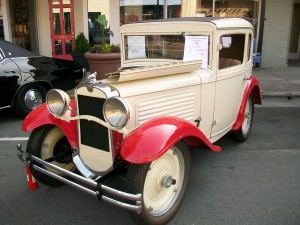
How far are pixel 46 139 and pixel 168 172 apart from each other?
1.21m

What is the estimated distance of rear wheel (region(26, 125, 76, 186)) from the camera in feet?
10.2

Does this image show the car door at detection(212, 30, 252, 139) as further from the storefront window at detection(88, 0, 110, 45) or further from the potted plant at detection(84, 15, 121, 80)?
the storefront window at detection(88, 0, 110, 45)

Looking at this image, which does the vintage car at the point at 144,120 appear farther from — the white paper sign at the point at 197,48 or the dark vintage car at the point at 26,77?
the dark vintage car at the point at 26,77

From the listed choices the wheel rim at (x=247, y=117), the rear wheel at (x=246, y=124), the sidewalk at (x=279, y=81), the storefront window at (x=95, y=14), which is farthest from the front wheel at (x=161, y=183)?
the storefront window at (x=95, y=14)

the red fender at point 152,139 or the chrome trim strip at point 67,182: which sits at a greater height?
the red fender at point 152,139

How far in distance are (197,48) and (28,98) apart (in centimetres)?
339

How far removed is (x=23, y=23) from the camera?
11.4 m

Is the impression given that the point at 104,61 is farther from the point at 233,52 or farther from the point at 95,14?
the point at 233,52

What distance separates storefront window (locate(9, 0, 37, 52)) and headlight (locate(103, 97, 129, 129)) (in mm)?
9970

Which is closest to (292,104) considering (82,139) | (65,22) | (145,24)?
(145,24)

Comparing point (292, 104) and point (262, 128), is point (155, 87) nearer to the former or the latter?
point (262, 128)

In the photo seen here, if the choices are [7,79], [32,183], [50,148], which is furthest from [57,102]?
[7,79]

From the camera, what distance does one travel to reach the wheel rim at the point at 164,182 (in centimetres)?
271

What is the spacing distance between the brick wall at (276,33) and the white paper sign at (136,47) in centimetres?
817
